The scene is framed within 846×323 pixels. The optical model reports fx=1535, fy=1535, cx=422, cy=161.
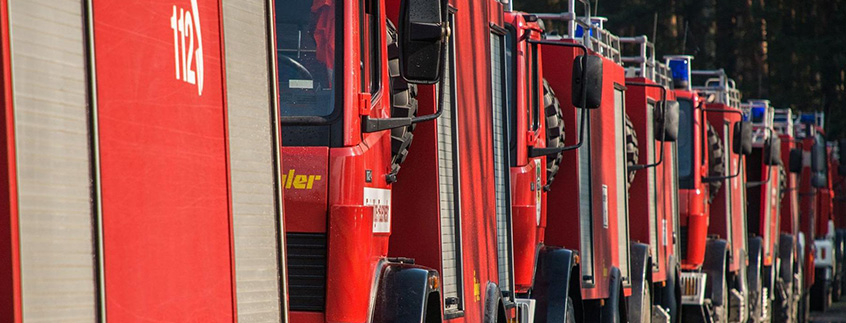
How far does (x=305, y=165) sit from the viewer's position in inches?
214

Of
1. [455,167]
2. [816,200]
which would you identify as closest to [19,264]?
[455,167]

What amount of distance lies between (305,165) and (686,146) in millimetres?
11243

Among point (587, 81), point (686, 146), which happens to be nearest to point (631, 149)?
point (686, 146)

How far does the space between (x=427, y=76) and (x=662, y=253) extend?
926cm

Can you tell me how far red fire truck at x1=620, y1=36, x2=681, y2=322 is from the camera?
13023mm

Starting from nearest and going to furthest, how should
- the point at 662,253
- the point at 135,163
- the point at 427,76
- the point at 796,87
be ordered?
the point at 135,163 < the point at 427,76 < the point at 662,253 < the point at 796,87

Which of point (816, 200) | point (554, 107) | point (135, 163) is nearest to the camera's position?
point (135, 163)

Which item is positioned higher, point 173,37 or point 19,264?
point 173,37

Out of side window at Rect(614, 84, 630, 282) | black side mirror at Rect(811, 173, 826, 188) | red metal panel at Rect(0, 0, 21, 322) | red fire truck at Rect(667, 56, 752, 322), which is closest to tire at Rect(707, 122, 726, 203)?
red fire truck at Rect(667, 56, 752, 322)

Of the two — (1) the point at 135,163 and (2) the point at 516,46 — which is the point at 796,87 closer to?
(2) the point at 516,46

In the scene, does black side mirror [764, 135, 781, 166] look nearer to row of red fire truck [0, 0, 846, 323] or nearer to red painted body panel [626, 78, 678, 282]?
red painted body panel [626, 78, 678, 282]

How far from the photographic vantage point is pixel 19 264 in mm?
2816

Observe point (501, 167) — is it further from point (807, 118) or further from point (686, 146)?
point (807, 118)

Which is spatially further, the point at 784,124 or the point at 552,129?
the point at 784,124
